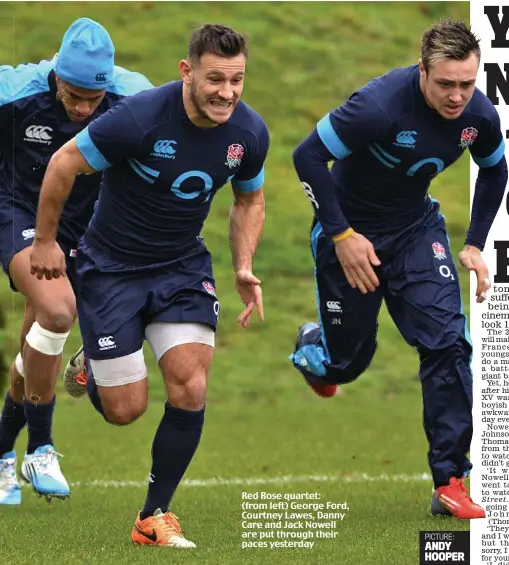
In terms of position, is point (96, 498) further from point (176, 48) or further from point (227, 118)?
point (176, 48)

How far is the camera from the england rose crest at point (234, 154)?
320 inches

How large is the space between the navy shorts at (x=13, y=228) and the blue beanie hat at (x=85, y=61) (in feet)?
3.09

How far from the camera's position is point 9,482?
32.7ft

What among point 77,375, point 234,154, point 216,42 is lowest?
point 77,375

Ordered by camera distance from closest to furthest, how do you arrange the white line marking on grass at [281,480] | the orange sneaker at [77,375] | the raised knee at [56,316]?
the raised knee at [56,316]
the orange sneaker at [77,375]
the white line marking on grass at [281,480]

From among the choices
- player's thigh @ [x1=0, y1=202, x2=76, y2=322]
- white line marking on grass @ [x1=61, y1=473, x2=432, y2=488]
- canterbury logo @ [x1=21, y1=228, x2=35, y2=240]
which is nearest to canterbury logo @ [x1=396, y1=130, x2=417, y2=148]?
player's thigh @ [x1=0, y1=202, x2=76, y2=322]

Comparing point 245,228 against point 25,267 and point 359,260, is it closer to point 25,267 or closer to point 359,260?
point 359,260

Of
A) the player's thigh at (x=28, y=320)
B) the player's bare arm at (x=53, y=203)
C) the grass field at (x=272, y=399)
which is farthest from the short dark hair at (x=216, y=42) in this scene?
the player's thigh at (x=28, y=320)

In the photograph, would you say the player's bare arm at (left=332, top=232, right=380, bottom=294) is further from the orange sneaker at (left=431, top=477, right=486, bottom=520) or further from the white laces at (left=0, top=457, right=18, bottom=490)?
the white laces at (left=0, top=457, right=18, bottom=490)

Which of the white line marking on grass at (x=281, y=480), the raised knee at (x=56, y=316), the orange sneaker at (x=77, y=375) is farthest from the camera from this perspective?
the white line marking on grass at (x=281, y=480)

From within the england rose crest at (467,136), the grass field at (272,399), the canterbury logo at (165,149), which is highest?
the canterbury logo at (165,149)

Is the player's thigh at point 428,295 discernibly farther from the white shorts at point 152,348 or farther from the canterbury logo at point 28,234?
the canterbury logo at point 28,234

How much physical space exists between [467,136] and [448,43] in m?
0.68

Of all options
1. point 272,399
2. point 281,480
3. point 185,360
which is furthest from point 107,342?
point 272,399
